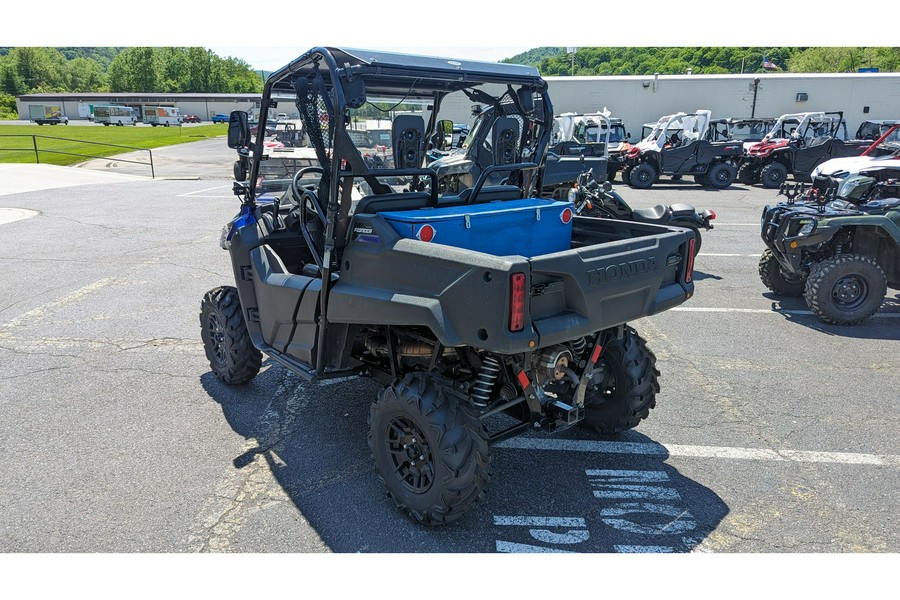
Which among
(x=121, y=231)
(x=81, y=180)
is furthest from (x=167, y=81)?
(x=121, y=231)

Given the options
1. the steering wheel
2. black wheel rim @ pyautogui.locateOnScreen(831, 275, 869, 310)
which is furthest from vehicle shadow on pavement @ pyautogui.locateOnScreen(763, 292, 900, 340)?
the steering wheel

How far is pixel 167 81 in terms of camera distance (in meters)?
107

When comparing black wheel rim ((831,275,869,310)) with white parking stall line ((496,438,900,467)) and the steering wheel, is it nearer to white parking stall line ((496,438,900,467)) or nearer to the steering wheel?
white parking stall line ((496,438,900,467))

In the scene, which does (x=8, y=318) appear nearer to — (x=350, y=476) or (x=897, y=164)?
(x=350, y=476)

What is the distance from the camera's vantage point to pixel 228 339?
470 cm

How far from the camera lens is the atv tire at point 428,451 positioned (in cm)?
302

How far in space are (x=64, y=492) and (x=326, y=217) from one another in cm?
212

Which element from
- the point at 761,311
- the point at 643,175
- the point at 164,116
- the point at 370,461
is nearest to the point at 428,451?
the point at 370,461

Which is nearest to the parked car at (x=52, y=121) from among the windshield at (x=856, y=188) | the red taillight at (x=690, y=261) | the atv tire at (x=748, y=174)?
the atv tire at (x=748, y=174)

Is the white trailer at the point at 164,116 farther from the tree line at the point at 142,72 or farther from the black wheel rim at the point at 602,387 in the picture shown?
the black wheel rim at the point at 602,387

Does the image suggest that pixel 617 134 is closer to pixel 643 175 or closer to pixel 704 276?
pixel 643 175

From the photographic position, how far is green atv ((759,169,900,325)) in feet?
21.1

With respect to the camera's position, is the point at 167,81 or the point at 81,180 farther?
the point at 167,81

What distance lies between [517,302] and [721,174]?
18938 millimetres
